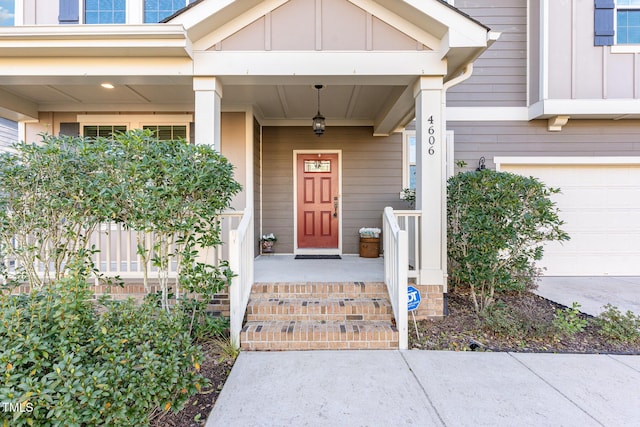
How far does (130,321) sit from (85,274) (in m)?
0.73

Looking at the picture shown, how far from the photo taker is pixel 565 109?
523cm

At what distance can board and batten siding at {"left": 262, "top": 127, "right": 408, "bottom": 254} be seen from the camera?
20.2 ft

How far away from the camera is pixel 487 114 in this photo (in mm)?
5660

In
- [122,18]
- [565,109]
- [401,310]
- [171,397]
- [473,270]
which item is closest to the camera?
[171,397]

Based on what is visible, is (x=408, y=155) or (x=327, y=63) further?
(x=408, y=155)

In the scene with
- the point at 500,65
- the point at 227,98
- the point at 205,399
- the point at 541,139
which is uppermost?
the point at 500,65

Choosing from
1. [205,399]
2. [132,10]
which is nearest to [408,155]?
[132,10]

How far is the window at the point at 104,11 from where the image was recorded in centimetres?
451

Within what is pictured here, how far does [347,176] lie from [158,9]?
13.0 feet

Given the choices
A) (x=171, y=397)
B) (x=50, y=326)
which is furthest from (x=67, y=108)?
(x=171, y=397)

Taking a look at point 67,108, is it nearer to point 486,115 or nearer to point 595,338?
point 486,115

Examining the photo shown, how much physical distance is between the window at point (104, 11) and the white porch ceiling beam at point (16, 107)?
1.70m

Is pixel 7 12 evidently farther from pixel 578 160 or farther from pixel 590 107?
pixel 578 160

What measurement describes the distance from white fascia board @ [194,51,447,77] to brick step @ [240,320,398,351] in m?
2.83
